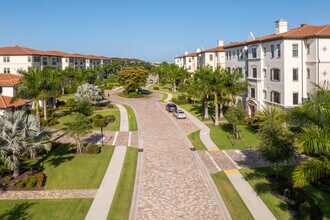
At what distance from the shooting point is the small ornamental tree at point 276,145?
20.5m

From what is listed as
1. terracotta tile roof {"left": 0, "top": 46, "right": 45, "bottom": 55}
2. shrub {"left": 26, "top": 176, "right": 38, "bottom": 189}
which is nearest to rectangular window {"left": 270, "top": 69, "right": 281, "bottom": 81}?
shrub {"left": 26, "top": 176, "right": 38, "bottom": 189}

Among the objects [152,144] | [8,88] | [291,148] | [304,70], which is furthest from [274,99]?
[8,88]

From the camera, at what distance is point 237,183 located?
21281mm

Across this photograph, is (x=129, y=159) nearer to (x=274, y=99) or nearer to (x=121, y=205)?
(x=121, y=205)

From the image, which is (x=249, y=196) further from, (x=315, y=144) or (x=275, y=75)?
(x=275, y=75)

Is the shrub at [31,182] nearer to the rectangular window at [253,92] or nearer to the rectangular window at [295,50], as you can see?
the rectangular window at [295,50]

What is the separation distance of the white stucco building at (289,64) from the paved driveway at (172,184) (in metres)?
13.7

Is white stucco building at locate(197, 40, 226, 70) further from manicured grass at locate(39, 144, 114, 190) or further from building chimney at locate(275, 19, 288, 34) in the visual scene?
manicured grass at locate(39, 144, 114, 190)

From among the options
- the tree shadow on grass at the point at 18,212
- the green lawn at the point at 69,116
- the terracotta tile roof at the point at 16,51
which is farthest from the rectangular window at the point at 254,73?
the terracotta tile roof at the point at 16,51

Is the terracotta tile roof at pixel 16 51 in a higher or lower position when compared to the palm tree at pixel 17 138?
higher

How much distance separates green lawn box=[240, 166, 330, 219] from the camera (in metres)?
17.0

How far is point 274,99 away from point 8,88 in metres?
36.9

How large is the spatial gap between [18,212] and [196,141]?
773 inches

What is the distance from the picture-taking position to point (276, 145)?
20.7 metres
